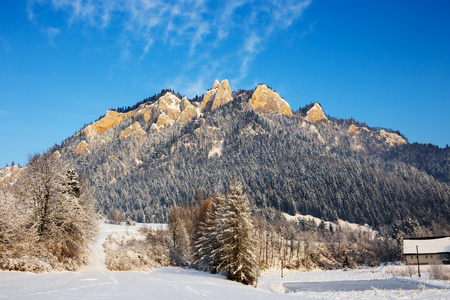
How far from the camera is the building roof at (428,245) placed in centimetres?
6844

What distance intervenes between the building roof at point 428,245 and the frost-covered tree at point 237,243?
5666 centimetres

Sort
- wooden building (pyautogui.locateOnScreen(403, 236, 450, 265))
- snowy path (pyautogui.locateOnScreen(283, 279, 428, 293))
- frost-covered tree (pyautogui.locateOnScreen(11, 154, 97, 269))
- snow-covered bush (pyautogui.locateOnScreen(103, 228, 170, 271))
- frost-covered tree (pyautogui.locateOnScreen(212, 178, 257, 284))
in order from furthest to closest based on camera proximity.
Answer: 1. wooden building (pyautogui.locateOnScreen(403, 236, 450, 265))
2. snow-covered bush (pyautogui.locateOnScreen(103, 228, 170, 271))
3. snowy path (pyautogui.locateOnScreen(283, 279, 428, 293))
4. frost-covered tree (pyautogui.locateOnScreen(212, 178, 257, 284))
5. frost-covered tree (pyautogui.locateOnScreen(11, 154, 97, 269))

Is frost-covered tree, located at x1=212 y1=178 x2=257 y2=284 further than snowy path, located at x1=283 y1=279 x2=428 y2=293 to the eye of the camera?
No

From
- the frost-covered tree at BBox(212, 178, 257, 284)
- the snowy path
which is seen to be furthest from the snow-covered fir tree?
the snowy path

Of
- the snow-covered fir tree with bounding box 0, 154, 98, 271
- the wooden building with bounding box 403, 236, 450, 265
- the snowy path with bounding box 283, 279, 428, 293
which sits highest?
the snow-covered fir tree with bounding box 0, 154, 98, 271

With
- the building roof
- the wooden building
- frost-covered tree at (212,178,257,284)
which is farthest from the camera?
the building roof

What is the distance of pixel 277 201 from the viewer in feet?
576

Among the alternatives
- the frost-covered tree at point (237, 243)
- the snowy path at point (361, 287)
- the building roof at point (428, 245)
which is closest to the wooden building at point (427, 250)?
the building roof at point (428, 245)

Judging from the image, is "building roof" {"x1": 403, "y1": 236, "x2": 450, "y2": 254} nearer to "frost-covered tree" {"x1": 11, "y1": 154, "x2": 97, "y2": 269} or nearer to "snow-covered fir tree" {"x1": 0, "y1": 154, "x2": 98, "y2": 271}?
"snow-covered fir tree" {"x1": 0, "y1": 154, "x2": 98, "y2": 271}

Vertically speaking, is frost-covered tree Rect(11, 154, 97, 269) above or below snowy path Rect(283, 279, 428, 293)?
above

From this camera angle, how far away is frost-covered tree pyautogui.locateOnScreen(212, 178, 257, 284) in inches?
1257

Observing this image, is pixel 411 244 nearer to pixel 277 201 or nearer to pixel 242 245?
pixel 242 245

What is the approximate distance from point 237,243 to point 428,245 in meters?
61.2

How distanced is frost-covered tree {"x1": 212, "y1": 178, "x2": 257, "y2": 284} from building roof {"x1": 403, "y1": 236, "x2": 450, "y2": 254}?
5666 cm
